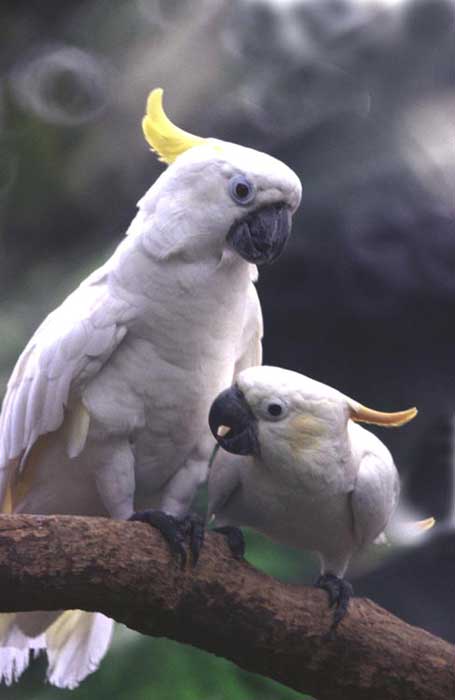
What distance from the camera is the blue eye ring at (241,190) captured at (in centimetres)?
190

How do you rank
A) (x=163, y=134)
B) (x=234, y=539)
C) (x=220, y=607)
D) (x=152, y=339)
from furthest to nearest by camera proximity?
1. (x=163, y=134)
2. (x=152, y=339)
3. (x=234, y=539)
4. (x=220, y=607)

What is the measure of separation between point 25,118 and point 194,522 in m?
1.95

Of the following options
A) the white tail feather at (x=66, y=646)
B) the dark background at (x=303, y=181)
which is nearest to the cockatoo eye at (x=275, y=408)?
Answer: the white tail feather at (x=66, y=646)

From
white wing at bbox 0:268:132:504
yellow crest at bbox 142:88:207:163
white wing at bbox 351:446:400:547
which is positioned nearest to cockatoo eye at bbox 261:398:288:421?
white wing at bbox 351:446:400:547

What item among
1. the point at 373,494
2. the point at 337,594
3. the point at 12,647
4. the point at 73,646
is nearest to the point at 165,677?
the point at 73,646

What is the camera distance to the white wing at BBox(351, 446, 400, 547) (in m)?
1.88

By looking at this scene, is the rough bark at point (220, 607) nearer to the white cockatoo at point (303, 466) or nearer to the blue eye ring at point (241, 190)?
the white cockatoo at point (303, 466)

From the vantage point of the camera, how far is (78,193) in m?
3.18

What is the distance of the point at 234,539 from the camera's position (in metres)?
1.87

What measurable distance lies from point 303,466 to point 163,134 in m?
0.81

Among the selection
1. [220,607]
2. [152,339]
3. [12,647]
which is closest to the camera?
[220,607]

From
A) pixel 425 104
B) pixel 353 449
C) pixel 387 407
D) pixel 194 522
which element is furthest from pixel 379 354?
pixel 194 522

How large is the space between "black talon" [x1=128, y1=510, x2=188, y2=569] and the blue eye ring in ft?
2.13

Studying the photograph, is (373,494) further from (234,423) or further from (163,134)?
(163,134)
